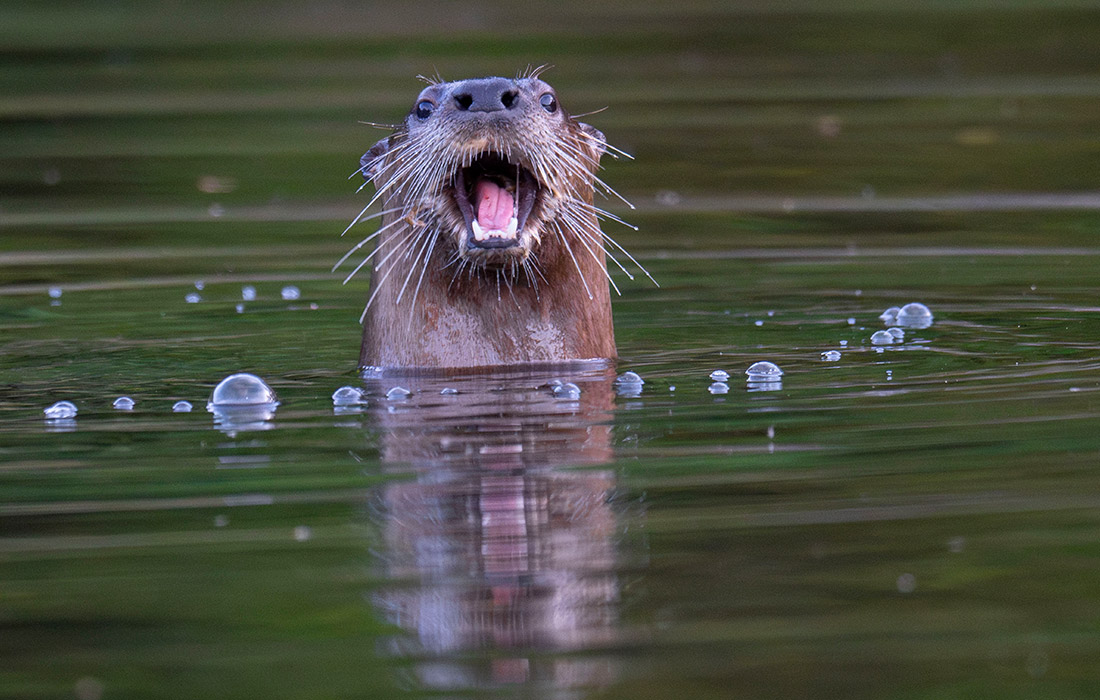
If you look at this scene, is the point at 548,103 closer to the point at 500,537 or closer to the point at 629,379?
the point at 629,379

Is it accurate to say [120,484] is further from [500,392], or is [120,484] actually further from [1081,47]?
[1081,47]

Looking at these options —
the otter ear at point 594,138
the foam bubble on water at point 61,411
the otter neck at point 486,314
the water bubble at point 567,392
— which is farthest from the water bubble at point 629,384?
the foam bubble on water at point 61,411

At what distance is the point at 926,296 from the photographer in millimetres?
8031

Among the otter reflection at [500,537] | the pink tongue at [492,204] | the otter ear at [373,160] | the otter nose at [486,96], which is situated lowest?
the otter reflection at [500,537]

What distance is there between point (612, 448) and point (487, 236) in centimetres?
110

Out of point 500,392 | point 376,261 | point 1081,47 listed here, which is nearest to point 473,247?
point 500,392

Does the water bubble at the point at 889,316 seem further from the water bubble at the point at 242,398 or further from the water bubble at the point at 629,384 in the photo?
the water bubble at the point at 242,398

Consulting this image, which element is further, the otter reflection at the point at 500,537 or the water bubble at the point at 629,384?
the water bubble at the point at 629,384

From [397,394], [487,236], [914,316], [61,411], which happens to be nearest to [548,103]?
[487,236]

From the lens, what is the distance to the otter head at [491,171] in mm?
5816

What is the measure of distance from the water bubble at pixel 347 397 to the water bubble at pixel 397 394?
0.08 metres

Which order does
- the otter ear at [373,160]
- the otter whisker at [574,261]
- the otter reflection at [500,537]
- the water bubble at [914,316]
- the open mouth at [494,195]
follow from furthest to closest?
the water bubble at [914,316]
the otter ear at [373,160]
the otter whisker at [574,261]
the open mouth at [494,195]
the otter reflection at [500,537]

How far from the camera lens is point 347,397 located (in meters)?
5.96

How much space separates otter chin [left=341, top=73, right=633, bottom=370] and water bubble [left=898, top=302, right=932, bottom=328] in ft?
4.02
